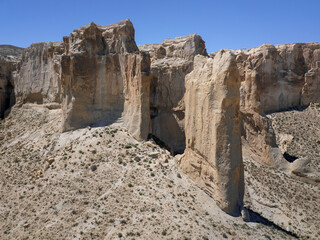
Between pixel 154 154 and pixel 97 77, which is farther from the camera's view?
pixel 97 77

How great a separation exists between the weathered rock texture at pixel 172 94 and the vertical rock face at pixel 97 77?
6.43m

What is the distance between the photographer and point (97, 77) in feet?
112

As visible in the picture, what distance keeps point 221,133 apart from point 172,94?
16289 millimetres

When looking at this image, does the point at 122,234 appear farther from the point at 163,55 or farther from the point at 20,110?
the point at 20,110

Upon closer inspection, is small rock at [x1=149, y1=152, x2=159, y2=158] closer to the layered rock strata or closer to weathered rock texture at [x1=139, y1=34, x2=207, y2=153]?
the layered rock strata

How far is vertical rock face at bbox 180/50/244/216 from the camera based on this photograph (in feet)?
77.7

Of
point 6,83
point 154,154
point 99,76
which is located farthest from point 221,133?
point 6,83

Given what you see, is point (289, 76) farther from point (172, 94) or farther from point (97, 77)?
point (97, 77)

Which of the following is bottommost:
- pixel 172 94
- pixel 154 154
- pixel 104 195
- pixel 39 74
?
pixel 104 195

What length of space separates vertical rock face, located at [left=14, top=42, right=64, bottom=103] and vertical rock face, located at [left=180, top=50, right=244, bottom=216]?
78.9 feet

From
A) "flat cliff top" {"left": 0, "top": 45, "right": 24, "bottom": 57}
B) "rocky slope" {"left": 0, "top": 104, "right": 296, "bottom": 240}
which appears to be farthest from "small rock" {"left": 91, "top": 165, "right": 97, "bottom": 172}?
"flat cliff top" {"left": 0, "top": 45, "right": 24, "bottom": 57}

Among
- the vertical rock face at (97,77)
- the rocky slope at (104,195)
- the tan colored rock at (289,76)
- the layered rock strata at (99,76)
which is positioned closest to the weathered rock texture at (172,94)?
the layered rock strata at (99,76)

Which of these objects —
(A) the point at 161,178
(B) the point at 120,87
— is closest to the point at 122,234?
(A) the point at 161,178

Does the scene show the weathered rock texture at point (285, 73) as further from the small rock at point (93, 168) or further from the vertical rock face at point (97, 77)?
the small rock at point (93, 168)
